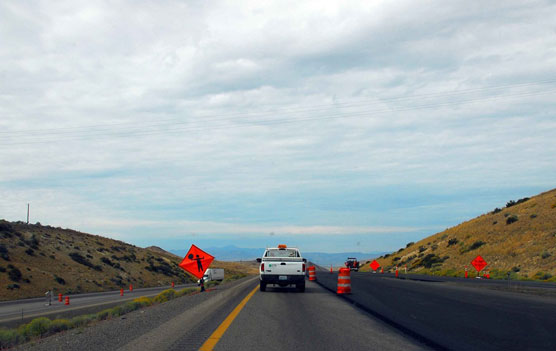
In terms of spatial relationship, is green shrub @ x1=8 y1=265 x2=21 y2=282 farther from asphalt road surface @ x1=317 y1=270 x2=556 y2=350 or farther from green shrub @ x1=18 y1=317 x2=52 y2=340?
asphalt road surface @ x1=317 y1=270 x2=556 y2=350

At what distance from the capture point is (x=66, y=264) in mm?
59438

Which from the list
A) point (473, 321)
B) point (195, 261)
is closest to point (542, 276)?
point (195, 261)

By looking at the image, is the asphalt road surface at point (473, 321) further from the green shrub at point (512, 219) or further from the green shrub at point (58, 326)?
the green shrub at point (512, 219)

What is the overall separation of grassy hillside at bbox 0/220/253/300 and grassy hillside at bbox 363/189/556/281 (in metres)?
36.3

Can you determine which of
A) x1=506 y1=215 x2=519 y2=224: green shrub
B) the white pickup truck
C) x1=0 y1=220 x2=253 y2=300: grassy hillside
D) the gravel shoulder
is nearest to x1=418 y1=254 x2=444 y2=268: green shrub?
x1=506 y1=215 x2=519 y2=224: green shrub

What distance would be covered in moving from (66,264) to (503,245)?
48544 millimetres

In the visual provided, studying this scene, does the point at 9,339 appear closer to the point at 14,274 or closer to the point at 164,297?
the point at 164,297

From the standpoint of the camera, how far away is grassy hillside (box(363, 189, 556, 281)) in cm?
4812

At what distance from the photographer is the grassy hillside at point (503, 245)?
48.1 m

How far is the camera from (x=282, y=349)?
27.7 feet

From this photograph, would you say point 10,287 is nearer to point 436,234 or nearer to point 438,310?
point 438,310

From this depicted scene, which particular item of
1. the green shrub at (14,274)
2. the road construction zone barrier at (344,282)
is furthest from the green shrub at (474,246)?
the green shrub at (14,274)

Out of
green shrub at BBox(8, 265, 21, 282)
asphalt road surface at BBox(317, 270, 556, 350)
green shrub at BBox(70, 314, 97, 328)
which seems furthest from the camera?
green shrub at BBox(8, 265, 21, 282)

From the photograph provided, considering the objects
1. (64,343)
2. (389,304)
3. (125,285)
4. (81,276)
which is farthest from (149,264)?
(64,343)
